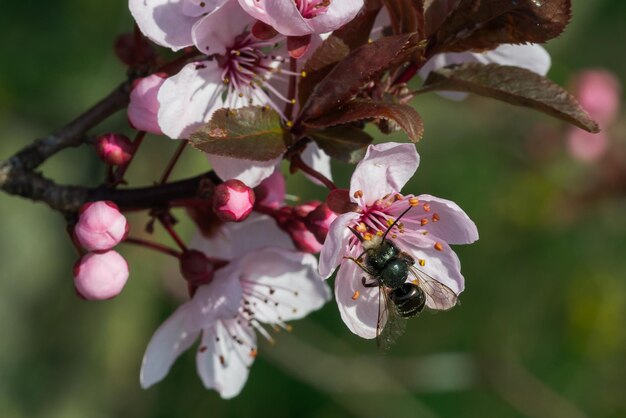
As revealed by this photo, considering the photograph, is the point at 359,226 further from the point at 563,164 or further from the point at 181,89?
the point at 563,164

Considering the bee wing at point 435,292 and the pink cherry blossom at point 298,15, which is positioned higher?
the pink cherry blossom at point 298,15

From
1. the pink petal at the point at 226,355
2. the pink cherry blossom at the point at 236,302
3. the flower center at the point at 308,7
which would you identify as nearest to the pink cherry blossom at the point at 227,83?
the flower center at the point at 308,7

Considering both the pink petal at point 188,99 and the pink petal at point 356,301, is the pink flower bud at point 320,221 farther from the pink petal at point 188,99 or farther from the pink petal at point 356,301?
the pink petal at point 188,99

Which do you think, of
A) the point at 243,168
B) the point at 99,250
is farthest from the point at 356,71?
the point at 99,250

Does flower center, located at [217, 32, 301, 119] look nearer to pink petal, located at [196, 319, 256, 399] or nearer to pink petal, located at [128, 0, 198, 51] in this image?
pink petal, located at [128, 0, 198, 51]

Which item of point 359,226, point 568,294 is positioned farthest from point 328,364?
point 359,226

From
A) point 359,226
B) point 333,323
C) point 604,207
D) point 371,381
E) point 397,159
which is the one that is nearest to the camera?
point 397,159

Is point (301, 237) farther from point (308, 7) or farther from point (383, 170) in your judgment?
point (308, 7)
